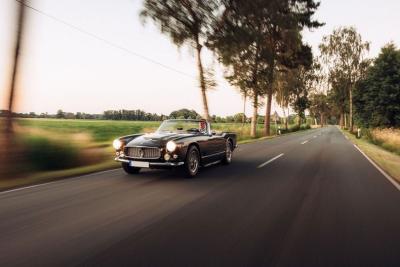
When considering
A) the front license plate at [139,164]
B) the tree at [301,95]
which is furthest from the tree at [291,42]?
the front license plate at [139,164]

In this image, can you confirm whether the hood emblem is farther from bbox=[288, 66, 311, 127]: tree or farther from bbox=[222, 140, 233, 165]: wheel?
bbox=[288, 66, 311, 127]: tree

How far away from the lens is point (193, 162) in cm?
890

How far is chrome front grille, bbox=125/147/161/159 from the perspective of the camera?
830 cm

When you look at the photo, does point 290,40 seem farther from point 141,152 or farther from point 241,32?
point 141,152

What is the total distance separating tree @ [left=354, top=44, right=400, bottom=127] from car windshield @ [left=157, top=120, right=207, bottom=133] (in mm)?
24817

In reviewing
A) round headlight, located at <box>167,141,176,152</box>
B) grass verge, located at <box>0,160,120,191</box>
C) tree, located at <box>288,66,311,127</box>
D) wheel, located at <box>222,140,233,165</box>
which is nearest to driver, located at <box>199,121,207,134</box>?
wheel, located at <box>222,140,233,165</box>

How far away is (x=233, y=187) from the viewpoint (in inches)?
287

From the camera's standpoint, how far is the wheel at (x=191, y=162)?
335 inches

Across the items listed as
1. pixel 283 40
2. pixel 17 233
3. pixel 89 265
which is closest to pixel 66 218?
pixel 17 233

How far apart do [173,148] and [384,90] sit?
27.8 meters

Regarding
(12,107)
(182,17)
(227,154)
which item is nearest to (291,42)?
(182,17)

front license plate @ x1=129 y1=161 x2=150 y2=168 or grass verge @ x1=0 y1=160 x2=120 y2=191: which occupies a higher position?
front license plate @ x1=129 y1=161 x2=150 y2=168

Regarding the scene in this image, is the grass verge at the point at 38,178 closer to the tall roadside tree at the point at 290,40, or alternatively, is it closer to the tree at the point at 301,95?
the tall roadside tree at the point at 290,40

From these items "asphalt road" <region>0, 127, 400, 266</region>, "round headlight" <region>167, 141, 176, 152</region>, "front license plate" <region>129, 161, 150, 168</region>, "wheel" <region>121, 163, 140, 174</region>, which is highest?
"round headlight" <region>167, 141, 176, 152</region>
